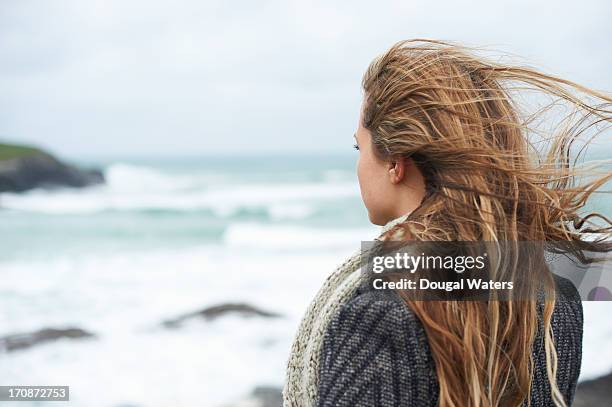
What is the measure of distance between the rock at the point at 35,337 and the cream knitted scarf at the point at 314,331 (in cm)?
719

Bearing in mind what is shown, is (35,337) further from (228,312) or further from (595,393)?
(595,393)

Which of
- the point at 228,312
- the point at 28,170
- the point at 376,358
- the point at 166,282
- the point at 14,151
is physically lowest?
the point at 376,358

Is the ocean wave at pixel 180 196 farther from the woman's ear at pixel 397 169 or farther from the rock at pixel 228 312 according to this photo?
the woman's ear at pixel 397 169

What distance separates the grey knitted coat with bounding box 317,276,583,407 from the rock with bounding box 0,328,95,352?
7.45 m

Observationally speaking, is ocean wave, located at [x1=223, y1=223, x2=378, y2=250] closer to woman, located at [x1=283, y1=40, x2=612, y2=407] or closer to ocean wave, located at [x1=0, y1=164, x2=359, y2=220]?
ocean wave, located at [x1=0, y1=164, x2=359, y2=220]

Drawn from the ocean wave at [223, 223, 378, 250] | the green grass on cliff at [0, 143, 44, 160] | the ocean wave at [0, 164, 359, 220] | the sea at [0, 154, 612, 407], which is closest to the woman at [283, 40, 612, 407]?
the sea at [0, 154, 612, 407]

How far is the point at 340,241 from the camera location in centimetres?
1808

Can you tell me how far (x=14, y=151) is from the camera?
70.4 ft

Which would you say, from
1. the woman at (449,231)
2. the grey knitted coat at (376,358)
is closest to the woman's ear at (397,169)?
the woman at (449,231)

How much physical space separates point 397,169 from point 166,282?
11363 mm

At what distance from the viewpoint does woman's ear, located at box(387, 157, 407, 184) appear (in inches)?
60.2

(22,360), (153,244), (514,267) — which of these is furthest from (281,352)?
(153,244)

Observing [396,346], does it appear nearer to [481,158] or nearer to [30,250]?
[481,158]

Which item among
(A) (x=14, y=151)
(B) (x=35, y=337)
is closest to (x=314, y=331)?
(B) (x=35, y=337)
